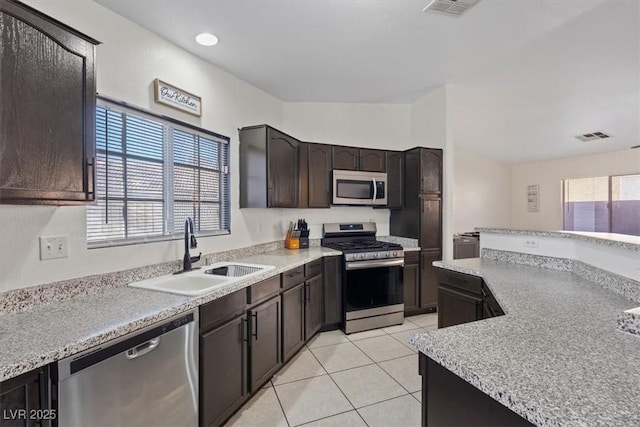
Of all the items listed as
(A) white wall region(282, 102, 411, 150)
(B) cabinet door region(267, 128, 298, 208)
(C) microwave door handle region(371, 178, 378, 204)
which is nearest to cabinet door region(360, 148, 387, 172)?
(C) microwave door handle region(371, 178, 378, 204)

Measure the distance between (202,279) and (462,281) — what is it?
1.93 meters

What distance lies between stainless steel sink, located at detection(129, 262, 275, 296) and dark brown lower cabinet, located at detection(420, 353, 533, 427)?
1.23 m

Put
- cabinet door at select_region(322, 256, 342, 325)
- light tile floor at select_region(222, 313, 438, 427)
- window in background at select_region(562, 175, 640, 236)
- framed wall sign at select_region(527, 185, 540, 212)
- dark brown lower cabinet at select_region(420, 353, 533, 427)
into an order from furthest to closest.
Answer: framed wall sign at select_region(527, 185, 540, 212), window in background at select_region(562, 175, 640, 236), cabinet door at select_region(322, 256, 342, 325), light tile floor at select_region(222, 313, 438, 427), dark brown lower cabinet at select_region(420, 353, 533, 427)

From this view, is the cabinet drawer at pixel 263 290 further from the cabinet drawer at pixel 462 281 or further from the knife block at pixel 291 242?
the cabinet drawer at pixel 462 281

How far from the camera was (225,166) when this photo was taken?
9.69 ft

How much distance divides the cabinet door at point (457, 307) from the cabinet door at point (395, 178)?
1726 mm

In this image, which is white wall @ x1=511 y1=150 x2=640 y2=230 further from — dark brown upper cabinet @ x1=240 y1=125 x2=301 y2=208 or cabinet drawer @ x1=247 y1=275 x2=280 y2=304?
cabinet drawer @ x1=247 y1=275 x2=280 y2=304

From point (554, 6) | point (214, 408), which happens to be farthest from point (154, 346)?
point (554, 6)

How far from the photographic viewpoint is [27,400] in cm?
99

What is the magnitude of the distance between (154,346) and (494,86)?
413 cm

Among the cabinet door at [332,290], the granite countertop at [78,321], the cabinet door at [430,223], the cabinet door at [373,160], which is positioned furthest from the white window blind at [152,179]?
the cabinet door at [430,223]

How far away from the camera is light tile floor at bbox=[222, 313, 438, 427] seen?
1.97 m

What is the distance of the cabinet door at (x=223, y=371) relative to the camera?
169 centimetres

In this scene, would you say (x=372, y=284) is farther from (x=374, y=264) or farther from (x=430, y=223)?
(x=430, y=223)
